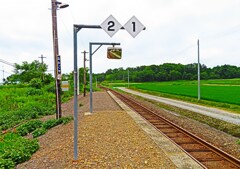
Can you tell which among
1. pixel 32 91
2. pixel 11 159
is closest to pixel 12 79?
pixel 32 91

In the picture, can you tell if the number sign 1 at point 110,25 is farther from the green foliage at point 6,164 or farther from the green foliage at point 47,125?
the green foliage at point 47,125

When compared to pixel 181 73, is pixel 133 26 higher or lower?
lower

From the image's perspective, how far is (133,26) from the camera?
20.8ft

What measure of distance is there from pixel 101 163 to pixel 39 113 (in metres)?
13.2

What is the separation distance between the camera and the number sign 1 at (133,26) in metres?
6.32

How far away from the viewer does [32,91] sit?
98.8ft

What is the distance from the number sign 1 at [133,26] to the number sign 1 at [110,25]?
24cm

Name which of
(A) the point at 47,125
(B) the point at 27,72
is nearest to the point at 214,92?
(A) the point at 47,125

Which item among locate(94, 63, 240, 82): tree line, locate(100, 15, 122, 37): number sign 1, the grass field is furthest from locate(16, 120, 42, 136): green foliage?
locate(94, 63, 240, 82): tree line

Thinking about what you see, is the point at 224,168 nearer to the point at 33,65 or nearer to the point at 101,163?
the point at 101,163

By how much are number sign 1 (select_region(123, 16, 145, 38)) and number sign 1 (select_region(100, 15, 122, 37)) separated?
24 cm

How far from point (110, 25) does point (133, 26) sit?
599mm

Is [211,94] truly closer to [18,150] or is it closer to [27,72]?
[18,150]

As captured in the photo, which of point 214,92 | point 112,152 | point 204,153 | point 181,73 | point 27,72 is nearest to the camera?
point 112,152
